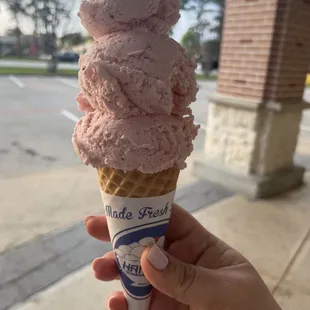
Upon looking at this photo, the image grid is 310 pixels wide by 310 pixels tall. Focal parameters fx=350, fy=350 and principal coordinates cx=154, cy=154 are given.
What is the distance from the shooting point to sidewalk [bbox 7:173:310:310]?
85.7 inches

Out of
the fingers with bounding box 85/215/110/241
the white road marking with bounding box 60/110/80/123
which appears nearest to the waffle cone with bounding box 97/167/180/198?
the fingers with bounding box 85/215/110/241

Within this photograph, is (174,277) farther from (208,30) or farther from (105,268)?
(208,30)

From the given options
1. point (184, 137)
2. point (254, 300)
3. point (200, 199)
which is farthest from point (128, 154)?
point (200, 199)

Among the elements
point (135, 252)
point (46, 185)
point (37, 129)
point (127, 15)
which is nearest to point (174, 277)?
point (135, 252)

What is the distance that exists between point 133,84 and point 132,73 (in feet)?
0.11

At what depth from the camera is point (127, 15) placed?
1.10 meters

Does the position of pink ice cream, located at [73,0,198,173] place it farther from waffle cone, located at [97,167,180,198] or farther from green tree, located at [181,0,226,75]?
green tree, located at [181,0,226,75]

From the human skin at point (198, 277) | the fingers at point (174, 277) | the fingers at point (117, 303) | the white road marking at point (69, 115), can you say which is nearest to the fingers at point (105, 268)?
the human skin at point (198, 277)

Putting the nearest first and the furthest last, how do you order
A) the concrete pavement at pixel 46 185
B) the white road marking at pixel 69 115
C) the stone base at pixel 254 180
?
the concrete pavement at pixel 46 185
the stone base at pixel 254 180
the white road marking at pixel 69 115

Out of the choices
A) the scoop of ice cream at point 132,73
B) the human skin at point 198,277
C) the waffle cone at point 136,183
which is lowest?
the human skin at point 198,277

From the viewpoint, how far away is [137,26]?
3.72 ft

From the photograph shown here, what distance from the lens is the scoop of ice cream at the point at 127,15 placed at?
3.57 ft

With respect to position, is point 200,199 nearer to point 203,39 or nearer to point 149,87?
point 149,87

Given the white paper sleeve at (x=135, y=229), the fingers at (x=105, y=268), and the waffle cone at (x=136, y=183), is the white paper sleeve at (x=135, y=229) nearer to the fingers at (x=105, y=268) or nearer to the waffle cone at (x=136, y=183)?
the waffle cone at (x=136, y=183)
